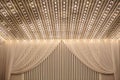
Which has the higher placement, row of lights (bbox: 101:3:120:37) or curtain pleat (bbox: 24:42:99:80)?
row of lights (bbox: 101:3:120:37)

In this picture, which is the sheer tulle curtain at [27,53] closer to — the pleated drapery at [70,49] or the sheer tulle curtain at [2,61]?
the pleated drapery at [70,49]

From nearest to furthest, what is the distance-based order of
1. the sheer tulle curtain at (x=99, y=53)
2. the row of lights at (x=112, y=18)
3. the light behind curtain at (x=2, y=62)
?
the row of lights at (x=112, y=18) < the sheer tulle curtain at (x=99, y=53) < the light behind curtain at (x=2, y=62)

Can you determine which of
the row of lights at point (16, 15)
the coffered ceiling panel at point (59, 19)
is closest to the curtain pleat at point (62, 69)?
the coffered ceiling panel at point (59, 19)

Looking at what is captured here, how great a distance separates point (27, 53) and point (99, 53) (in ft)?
12.9

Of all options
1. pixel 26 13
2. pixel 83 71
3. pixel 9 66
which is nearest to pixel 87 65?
pixel 83 71

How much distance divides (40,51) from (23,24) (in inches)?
128

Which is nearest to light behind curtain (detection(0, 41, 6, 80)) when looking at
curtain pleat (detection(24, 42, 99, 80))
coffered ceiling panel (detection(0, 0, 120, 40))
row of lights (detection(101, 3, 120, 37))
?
coffered ceiling panel (detection(0, 0, 120, 40))

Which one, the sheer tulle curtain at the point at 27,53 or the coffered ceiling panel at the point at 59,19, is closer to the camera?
the coffered ceiling panel at the point at 59,19

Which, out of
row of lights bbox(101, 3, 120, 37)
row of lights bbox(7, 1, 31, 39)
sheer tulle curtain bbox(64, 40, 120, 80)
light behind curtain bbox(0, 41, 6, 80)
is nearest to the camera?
row of lights bbox(7, 1, 31, 39)

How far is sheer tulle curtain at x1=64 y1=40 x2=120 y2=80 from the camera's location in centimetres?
1275

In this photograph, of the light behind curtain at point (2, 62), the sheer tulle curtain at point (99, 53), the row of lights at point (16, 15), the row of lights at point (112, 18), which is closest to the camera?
the row of lights at point (16, 15)

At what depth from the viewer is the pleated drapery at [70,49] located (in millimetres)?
12812

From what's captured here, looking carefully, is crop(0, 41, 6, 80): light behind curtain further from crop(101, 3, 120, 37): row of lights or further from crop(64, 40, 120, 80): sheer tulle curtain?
crop(101, 3, 120, 37): row of lights

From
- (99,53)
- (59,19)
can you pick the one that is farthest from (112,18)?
(99,53)
